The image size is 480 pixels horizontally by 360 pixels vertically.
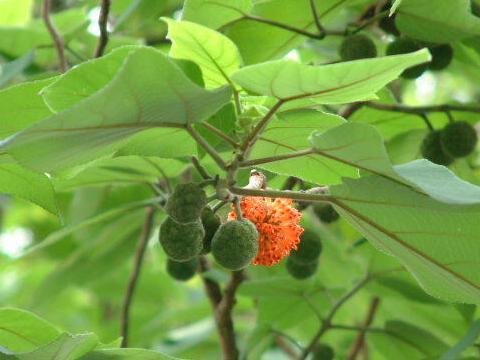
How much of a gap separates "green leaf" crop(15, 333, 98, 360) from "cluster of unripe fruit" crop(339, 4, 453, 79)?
0.80 meters

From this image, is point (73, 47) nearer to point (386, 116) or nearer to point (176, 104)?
point (386, 116)

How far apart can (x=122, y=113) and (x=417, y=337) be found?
1.14m

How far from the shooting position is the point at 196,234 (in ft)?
3.93

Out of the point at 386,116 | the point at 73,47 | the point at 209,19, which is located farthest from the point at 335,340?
the point at 209,19

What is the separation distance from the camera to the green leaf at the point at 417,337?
1.92 m

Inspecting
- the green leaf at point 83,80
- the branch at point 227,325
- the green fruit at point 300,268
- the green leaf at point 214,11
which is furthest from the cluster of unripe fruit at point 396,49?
the green leaf at point 83,80

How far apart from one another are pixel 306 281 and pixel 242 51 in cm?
54

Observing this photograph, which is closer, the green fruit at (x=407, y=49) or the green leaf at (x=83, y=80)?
the green leaf at (x=83, y=80)

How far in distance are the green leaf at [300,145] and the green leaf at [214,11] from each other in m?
0.27

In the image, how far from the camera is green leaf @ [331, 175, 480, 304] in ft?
3.89

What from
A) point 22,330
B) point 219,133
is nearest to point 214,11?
point 219,133

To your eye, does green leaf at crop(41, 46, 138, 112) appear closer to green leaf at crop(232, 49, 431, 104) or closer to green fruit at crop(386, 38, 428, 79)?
green leaf at crop(232, 49, 431, 104)

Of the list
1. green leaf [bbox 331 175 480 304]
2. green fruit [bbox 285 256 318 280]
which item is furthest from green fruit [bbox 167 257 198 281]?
green leaf [bbox 331 175 480 304]

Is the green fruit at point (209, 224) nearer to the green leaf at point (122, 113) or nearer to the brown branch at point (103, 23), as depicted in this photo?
the green leaf at point (122, 113)
